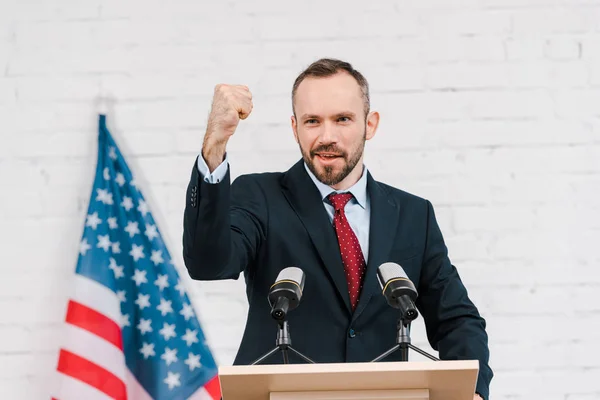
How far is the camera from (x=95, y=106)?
313 cm

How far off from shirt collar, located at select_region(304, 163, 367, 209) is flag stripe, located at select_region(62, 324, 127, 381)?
44.4 inches

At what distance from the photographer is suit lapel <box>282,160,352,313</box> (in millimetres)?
2006

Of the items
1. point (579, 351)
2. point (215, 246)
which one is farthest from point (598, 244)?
point (215, 246)

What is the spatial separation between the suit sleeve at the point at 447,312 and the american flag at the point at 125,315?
3.49 ft

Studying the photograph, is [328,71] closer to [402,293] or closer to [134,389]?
[402,293]

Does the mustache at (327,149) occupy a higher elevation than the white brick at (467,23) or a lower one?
lower

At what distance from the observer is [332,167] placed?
6.91 feet

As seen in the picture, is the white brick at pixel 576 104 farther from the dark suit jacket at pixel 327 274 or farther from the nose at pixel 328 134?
the nose at pixel 328 134

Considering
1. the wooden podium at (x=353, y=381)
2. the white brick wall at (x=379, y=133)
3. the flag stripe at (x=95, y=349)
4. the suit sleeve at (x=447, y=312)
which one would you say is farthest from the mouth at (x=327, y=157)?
the flag stripe at (x=95, y=349)

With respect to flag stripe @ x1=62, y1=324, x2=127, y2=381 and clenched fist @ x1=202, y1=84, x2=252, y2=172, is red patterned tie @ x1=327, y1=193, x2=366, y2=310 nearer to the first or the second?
clenched fist @ x1=202, y1=84, x2=252, y2=172

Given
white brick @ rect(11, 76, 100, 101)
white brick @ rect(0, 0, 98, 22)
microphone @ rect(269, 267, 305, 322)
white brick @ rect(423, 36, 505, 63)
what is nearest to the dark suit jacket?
microphone @ rect(269, 267, 305, 322)

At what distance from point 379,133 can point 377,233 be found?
40.5 inches

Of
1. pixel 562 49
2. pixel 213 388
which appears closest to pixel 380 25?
pixel 562 49

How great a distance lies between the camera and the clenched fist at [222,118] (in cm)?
173
